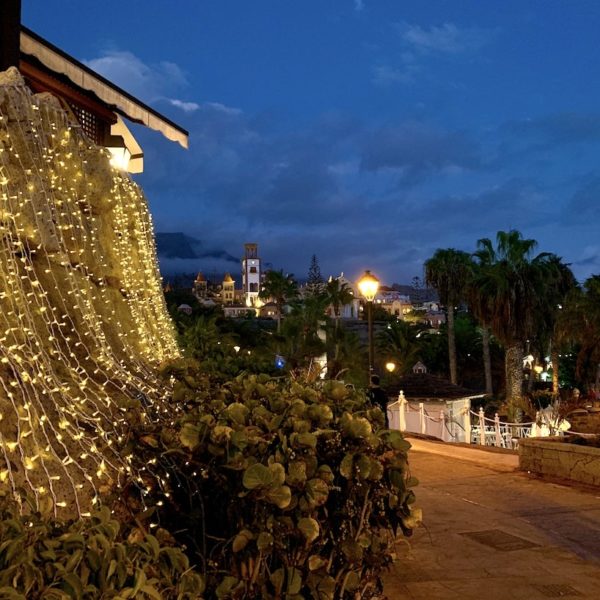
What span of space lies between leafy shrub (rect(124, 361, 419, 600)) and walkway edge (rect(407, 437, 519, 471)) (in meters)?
7.51

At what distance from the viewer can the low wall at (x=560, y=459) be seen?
29.5ft

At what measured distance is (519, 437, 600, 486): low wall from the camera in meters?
8.98

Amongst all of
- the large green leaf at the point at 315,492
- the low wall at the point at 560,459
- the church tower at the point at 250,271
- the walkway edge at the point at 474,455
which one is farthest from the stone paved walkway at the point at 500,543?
the church tower at the point at 250,271

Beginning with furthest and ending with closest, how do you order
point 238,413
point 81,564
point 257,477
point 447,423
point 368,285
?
point 447,423 < point 368,285 < point 238,413 < point 257,477 < point 81,564

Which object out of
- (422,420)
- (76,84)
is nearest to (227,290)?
(422,420)

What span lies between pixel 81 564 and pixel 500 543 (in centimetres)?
520

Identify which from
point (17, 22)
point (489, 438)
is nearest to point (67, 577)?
point (17, 22)

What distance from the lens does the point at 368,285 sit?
13.2 metres

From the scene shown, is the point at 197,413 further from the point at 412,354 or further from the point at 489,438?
the point at 412,354

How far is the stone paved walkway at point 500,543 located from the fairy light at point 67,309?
255 cm

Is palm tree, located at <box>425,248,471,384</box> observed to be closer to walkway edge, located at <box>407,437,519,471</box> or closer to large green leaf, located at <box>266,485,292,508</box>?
walkway edge, located at <box>407,437,519,471</box>

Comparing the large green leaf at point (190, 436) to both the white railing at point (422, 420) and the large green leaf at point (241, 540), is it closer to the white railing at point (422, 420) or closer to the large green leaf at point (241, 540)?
the large green leaf at point (241, 540)

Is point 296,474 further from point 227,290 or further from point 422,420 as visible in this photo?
point 227,290

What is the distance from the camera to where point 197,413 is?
3.89m
